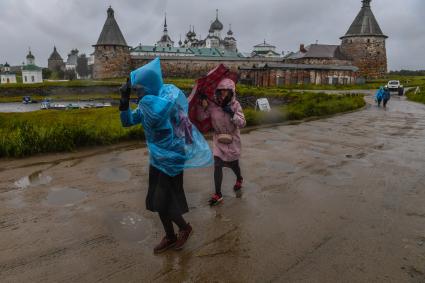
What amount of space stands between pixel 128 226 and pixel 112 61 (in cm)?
5277

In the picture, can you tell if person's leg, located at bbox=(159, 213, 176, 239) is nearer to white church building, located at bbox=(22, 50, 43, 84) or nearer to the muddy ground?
the muddy ground

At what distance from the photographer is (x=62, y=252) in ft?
10.2

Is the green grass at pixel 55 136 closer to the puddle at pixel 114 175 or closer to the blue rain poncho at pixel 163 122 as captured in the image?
the puddle at pixel 114 175

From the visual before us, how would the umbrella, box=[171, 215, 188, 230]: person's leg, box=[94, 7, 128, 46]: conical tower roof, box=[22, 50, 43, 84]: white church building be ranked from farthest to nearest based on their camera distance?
1. box=[22, 50, 43, 84]: white church building
2. box=[94, 7, 128, 46]: conical tower roof
3. the umbrella
4. box=[171, 215, 188, 230]: person's leg

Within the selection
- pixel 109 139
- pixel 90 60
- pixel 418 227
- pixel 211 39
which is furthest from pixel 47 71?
pixel 418 227

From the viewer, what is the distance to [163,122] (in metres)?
2.90

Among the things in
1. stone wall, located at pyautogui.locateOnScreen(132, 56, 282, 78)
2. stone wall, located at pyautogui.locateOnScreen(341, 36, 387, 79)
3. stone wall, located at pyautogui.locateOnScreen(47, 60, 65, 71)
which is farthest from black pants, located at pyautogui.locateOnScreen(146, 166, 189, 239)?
stone wall, located at pyautogui.locateOnScreen(47, 60, 65, 71)

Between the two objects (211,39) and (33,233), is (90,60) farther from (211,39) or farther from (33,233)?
(33,233)

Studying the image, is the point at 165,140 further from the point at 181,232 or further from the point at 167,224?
the point at 181,232

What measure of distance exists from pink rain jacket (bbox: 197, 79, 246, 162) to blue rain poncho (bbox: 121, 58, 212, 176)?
902 millimetres

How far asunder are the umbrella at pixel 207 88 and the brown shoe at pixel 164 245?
145 centimetres

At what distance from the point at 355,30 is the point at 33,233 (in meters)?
58.5

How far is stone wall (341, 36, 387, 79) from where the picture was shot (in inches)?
2095

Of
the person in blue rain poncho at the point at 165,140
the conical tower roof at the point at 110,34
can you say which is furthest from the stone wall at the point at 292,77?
the person in blue rain poncho at the point at 165,140
